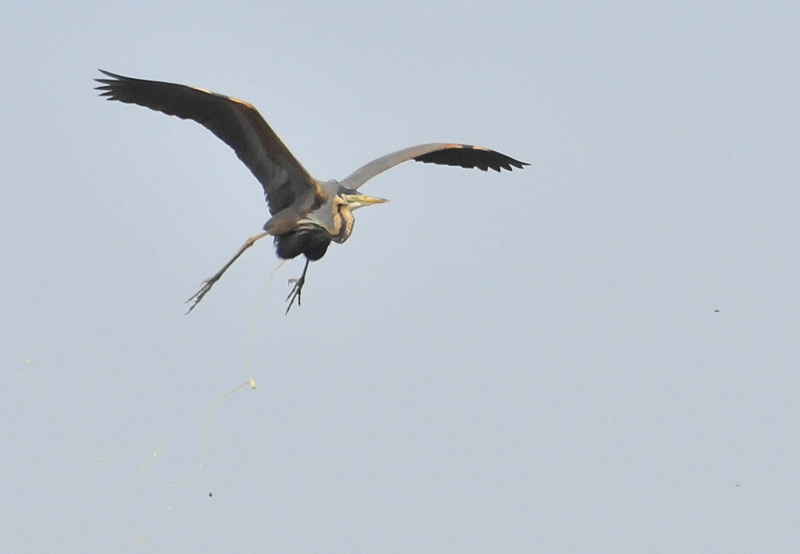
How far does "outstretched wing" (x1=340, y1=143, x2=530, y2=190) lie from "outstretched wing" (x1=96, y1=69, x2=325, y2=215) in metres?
0.69

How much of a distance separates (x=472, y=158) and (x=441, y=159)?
48 cm

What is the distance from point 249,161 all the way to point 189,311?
179 centimetres

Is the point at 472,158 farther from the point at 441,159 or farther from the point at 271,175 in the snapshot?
the point at 271,175

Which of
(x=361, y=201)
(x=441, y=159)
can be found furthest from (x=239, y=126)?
(x=441, y=159)

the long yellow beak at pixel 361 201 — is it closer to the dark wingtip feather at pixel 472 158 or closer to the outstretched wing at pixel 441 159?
the outstretched wing at pixel 441 159

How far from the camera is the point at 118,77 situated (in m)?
13.9

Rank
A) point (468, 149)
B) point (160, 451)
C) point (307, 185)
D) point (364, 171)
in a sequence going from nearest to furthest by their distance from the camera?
point (160, 451)
point (307, 185)
point (364, 171)
point (468, 149)

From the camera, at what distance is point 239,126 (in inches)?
569

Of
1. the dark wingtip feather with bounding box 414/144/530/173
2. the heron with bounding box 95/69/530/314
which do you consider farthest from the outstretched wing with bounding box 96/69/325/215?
the dark wingtip feather with bounding box 414/144/530/173

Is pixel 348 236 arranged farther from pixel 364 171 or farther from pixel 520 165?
pixel 520 165

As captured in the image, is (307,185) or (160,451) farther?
(307,185)

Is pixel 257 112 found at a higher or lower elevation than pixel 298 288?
higher

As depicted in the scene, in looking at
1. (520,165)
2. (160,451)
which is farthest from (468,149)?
(160,451)

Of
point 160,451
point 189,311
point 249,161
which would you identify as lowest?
point 160,451
